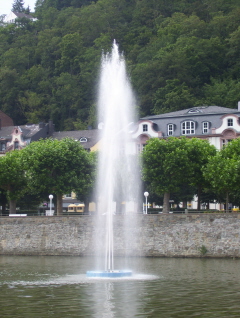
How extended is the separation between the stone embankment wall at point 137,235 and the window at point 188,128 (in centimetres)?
3066

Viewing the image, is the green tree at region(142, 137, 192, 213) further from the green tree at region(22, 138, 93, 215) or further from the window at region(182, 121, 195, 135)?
the window at region(182, 121, 195, 135)

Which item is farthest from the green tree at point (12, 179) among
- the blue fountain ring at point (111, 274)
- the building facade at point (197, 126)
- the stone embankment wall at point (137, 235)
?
the blue fountain ring at point (111, 274)

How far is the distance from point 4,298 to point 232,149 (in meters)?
38.4

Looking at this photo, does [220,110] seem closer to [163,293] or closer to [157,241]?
[157,241]

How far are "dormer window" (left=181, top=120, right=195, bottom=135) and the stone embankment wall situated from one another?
101ft

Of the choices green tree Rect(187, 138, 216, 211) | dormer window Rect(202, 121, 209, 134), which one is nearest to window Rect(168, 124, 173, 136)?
dormer window Rect(202, 121, 209, 134)

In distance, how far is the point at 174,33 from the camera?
127750 millimetres

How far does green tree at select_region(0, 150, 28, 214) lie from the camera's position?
6750 centimetres

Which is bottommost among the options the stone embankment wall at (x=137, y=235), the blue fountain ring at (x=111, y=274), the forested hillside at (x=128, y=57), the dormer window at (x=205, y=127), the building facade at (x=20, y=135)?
the blue fountain ring at (x=111, y=274)

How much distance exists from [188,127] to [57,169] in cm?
2341

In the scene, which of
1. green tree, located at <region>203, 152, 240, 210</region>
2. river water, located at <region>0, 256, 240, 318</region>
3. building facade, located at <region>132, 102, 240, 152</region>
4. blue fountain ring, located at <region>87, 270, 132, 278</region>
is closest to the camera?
river water, located at <region>0, 256, 240, 318</region>

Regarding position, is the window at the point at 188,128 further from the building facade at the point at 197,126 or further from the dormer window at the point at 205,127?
the dormer window at the point at 205,127

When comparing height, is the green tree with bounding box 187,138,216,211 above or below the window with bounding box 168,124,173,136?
below

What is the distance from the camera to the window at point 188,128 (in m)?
84.2
